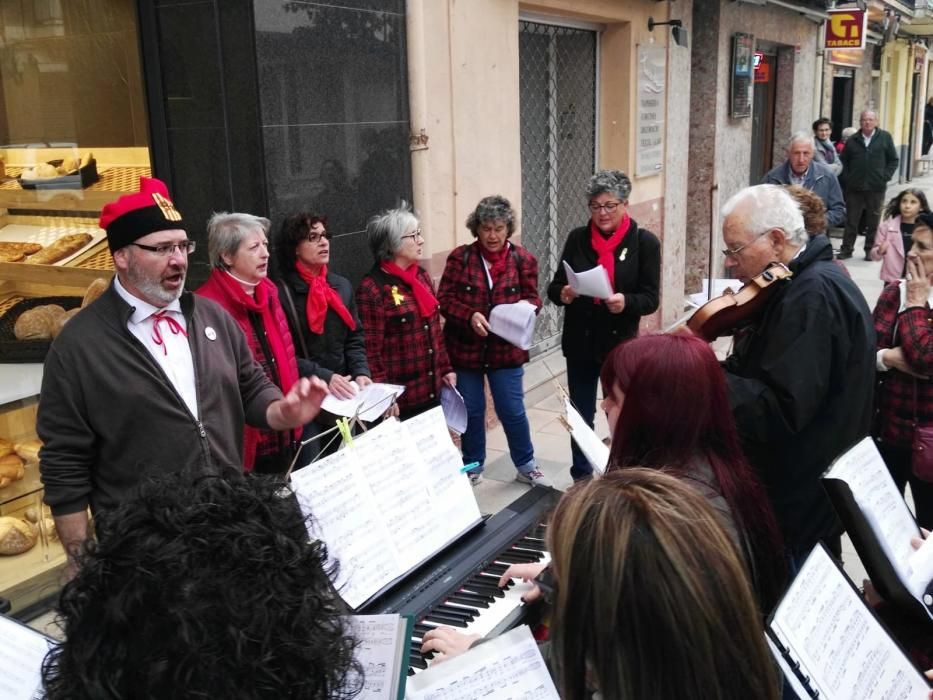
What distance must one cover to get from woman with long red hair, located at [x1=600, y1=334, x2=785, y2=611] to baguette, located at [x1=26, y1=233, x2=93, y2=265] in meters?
3.04

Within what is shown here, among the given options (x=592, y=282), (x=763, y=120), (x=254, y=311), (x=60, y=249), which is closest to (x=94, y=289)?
(x=60, y=249)

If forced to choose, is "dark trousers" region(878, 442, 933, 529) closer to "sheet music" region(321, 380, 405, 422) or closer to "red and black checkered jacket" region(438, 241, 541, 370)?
Answer: "red and black checkered jacket" region(438, 241, 541, 370)

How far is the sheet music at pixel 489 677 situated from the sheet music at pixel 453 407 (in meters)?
2.85

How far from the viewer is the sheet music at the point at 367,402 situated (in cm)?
283

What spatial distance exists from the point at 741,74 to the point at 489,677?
30.6 ft

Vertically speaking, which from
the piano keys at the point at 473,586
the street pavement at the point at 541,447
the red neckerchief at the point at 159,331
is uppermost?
the red neckerchief at the point at 159,331

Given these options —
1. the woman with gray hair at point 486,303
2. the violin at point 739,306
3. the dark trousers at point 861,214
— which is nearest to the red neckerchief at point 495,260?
the woman with gray hair at point 486,303

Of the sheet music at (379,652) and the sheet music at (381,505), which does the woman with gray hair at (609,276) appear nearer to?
the sheet music at (381,505)

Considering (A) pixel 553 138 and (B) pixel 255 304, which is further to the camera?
(A) pixel 553 138

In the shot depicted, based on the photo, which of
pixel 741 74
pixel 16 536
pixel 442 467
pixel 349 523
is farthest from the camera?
pixel 741 74

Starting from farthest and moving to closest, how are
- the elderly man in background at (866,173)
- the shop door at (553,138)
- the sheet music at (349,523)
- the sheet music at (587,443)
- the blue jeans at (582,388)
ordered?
the elderly man in background at (866,173) < the shop door at (553,138) < the blue jeans at (582,388) < the sheet music at (587,443) < the sheet music at (349,523)

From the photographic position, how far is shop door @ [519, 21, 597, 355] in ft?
23.1

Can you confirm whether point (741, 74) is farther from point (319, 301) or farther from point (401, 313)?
point (319, 301)

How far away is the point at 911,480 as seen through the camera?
11.6ft
